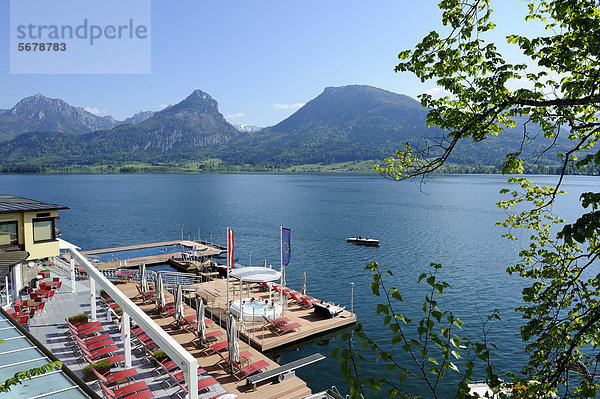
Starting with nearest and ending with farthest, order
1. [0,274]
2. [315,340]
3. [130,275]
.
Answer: [0,274], [315,340], [130,275]

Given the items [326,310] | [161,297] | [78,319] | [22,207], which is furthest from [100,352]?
[326,310]

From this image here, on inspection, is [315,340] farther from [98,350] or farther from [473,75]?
[473,75]

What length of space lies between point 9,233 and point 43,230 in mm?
1679

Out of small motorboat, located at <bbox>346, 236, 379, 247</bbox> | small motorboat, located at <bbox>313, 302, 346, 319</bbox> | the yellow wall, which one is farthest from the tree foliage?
small motorboat, located at <bbox>346, 236, 379, 247</bbox>

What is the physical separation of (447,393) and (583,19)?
1793 centimetres

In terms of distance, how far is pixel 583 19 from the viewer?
4527 millimetres

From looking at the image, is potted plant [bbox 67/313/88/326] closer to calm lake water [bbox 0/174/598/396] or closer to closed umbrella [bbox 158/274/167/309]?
closed umbrella [bbox 158/274/167/309]

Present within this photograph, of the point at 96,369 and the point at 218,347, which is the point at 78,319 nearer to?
the point at 96,369

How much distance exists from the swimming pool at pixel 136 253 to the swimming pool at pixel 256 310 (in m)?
25.3

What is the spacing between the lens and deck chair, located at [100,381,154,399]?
41.2ft

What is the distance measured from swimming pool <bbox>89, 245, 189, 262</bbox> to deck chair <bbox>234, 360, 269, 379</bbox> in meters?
31.7

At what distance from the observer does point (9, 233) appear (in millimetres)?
21484

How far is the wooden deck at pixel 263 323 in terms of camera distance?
2100cm

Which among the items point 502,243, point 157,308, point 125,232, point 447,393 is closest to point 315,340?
point 447,393
